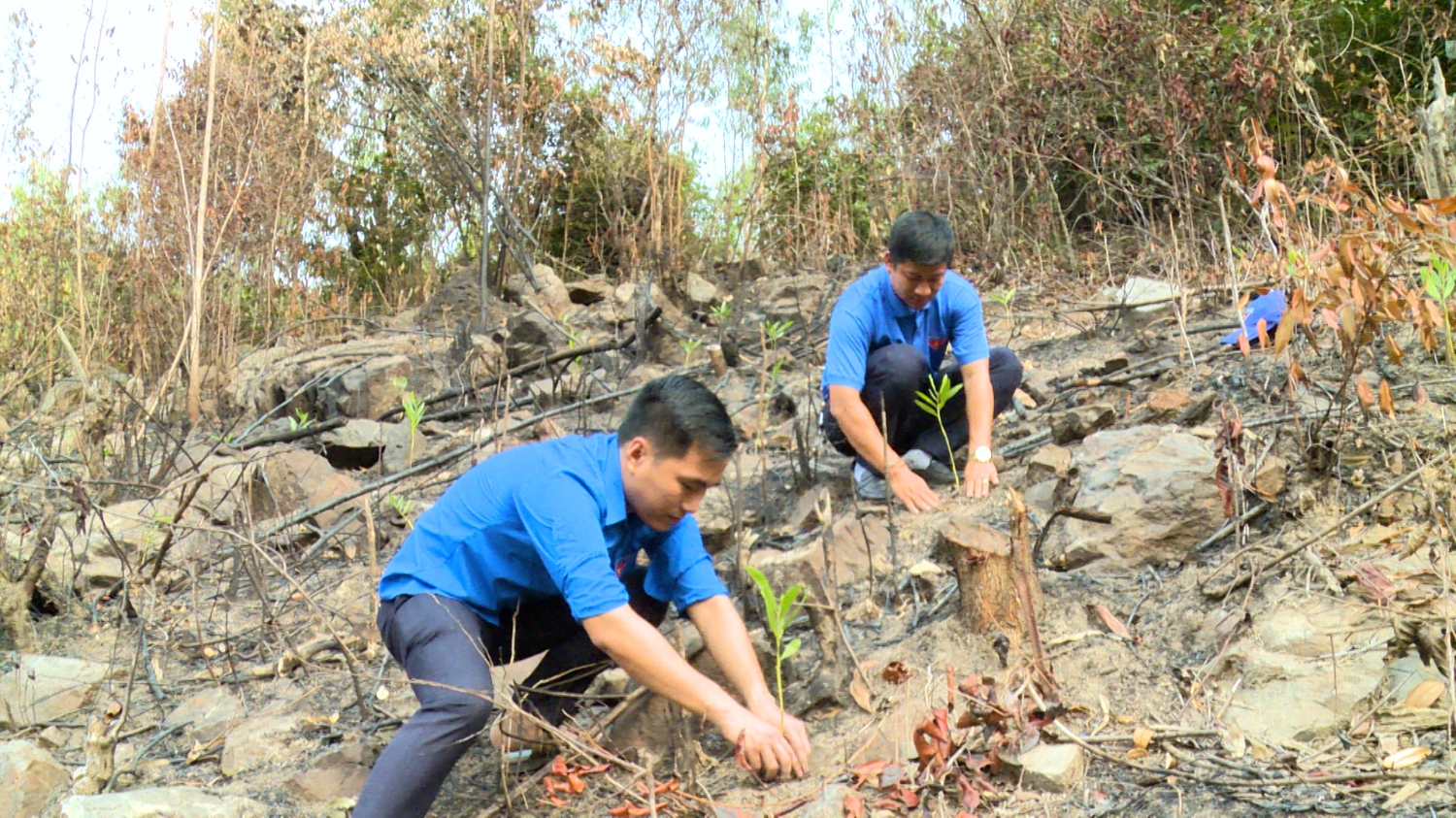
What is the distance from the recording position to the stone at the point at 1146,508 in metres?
3.29

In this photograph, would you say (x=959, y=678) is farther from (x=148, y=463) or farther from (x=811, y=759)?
(x=148, y=463)

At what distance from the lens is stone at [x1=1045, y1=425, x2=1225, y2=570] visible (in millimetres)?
3287

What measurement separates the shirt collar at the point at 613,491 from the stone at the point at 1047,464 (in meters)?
1.84

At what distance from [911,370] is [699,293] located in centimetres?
444

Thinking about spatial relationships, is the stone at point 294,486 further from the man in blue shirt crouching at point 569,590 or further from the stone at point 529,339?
the man in blue shirt crouching at point 569,590

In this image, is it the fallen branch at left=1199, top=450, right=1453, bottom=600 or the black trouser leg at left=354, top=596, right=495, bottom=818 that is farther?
the fallen branch at left=1199, top=450, right=1453, bottom=600

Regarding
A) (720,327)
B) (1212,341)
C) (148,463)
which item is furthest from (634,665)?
(720,327)

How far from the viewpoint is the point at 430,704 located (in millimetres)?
2566

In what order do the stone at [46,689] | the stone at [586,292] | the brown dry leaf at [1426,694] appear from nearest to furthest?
the brown dry leaf at [1426,694], the stone at [46,689], the stone at [586,292]

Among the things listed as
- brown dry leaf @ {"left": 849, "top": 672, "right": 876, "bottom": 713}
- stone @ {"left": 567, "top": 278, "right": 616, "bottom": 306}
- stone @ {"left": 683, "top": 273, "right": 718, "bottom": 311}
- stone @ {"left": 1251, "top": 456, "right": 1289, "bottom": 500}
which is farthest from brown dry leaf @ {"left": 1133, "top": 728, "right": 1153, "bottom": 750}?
stone @ {"left": 567, "top": 278, "right": 616, "bottom": 306}

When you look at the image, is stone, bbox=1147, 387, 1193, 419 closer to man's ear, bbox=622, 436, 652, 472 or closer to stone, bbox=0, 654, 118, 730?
man's ear, bbox=622, 436, 652, 472

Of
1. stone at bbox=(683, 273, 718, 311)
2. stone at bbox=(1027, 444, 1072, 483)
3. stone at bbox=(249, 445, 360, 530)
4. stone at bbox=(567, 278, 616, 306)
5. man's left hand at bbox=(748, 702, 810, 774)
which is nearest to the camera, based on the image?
man's left hand at bbox=(748, 702, 810, 774)

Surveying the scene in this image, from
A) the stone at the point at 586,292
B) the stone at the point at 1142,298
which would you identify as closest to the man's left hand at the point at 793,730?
the stone at the point at 1142,298

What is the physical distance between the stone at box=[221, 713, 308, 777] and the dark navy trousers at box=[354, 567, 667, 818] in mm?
726
